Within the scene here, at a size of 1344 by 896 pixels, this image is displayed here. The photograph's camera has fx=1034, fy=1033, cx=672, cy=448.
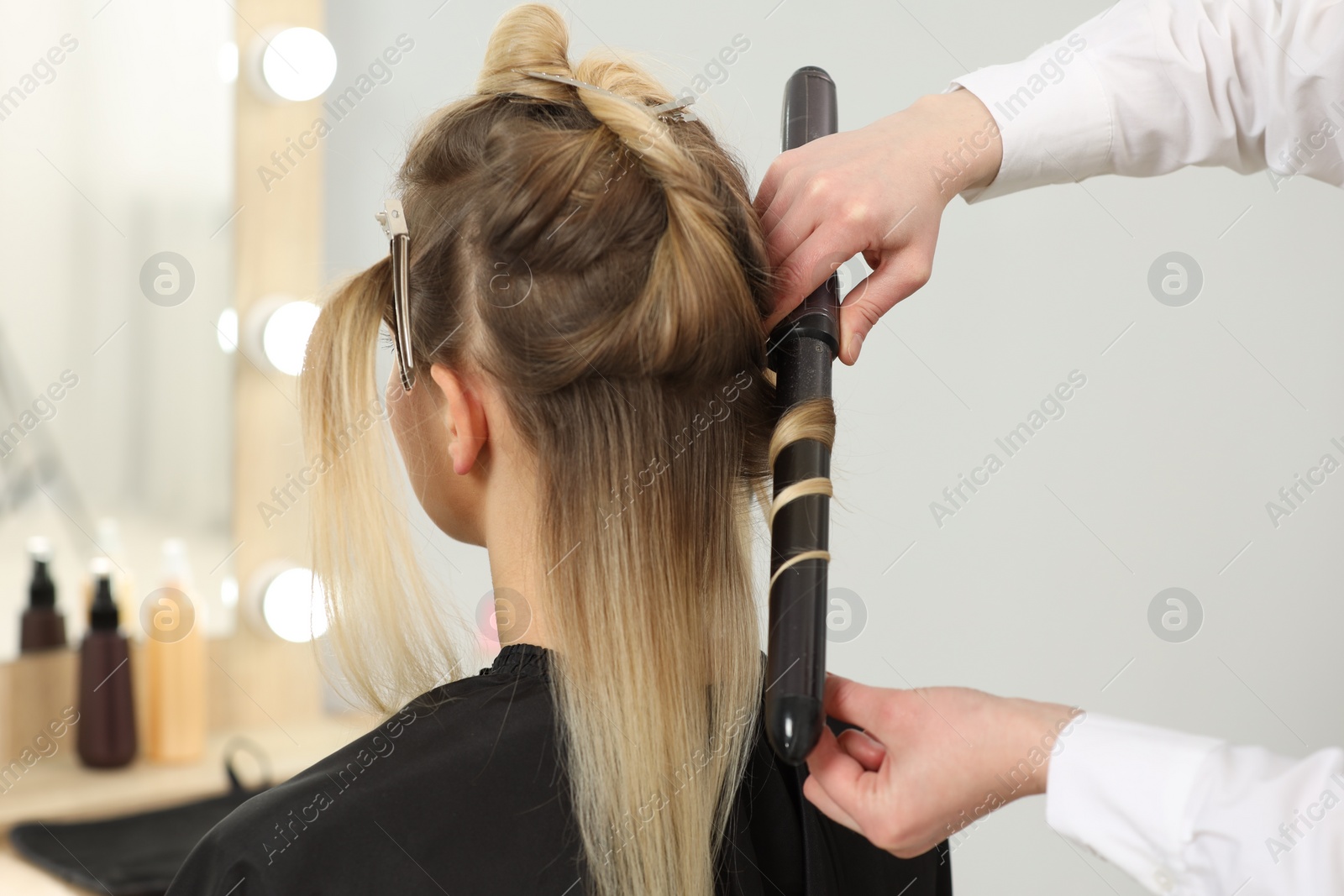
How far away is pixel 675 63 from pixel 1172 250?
0.81 metres

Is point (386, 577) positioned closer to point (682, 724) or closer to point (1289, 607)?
point (682, 724)

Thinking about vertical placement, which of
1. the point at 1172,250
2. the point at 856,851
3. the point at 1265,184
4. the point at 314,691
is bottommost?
the point at 314,691

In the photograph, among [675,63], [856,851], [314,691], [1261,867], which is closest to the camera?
[1261,867]

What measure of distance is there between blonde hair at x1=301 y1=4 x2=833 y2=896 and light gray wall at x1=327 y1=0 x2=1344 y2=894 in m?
0.80

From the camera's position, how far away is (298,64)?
1.62m

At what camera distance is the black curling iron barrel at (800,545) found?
0.53 meters

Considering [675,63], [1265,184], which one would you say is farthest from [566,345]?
[1265,184]

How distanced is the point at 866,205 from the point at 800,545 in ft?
1.14

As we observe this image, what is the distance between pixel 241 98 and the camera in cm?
159

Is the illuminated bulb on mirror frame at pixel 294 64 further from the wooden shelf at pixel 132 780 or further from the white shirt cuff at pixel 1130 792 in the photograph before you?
the white shirt cuff at pixel 1130 792

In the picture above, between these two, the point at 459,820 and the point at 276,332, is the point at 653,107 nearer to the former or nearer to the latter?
Answer: the point at 459,820

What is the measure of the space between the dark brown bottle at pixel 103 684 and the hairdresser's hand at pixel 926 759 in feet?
3.84

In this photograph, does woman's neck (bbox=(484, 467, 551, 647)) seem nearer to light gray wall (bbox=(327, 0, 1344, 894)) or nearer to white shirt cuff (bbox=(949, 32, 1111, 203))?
white shirt cuff (bbox=(949, 32, 1111, 203))

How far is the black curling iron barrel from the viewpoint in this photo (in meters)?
0.53
